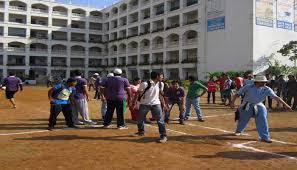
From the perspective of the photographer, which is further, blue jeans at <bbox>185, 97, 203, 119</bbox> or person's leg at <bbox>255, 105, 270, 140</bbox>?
blue jeans at <bbox>185, 97, 203, 119</bbox>

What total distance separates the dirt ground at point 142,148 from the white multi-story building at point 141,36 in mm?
32596

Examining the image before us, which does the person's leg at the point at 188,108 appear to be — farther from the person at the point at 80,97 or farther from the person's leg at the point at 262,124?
the person's leg at the point at 262,124

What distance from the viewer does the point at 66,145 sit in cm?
778

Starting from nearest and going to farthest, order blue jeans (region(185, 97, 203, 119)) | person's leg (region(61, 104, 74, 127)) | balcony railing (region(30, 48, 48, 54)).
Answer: person's leg (region(61, 104, 74, 127)) → blue jeans (region(185, 97, 203, 119)) → balcony railing (region(30, 48, 48, 54))

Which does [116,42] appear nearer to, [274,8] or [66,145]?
[274,8]

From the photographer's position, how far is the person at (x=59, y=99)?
32.4ft

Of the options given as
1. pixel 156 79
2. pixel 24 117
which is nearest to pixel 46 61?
pixel 24 117

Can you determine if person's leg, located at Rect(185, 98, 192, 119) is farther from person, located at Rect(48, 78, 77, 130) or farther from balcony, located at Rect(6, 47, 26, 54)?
balcony, located at Rect(6, 47, 26, 54)

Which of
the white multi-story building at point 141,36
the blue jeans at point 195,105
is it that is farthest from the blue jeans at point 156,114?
the white multi-story building at point 141,36

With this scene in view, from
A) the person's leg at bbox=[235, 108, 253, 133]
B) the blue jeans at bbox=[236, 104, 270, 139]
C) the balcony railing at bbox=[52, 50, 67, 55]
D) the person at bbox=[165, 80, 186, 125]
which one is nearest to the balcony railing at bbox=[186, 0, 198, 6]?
the balcony railing at bbox=[52, 50, 67, 55]

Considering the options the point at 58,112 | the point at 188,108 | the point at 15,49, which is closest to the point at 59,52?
the point at 15,49

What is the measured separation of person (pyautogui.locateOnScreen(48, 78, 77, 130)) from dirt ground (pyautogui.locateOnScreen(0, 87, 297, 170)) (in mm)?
384

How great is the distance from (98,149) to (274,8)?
3991 cm

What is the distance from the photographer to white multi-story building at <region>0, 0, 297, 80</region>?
4181cm
